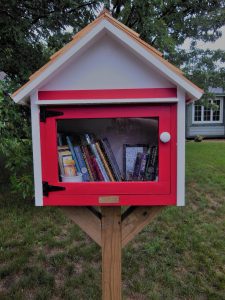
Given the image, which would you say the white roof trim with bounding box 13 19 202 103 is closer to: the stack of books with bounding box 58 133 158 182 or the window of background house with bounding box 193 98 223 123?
the stack of books with bounding box 58 133 158 182

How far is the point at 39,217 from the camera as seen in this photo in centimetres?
388

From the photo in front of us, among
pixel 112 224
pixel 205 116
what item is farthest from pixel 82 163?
pixel 205 116

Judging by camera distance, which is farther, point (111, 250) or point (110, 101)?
point (111, 250)

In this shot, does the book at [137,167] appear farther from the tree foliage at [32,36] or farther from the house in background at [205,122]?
the house in background at [205,122]

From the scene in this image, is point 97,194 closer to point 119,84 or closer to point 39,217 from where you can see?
point 119,84

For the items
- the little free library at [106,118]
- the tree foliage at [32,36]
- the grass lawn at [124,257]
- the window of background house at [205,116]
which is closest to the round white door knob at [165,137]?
the little free library at [106,118]

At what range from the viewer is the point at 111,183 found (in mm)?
1410

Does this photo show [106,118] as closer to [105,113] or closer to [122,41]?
[105,113]

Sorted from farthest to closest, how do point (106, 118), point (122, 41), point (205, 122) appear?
point (205, 122), point (106, 118), point (122, 41)

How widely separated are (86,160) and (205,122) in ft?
45.9

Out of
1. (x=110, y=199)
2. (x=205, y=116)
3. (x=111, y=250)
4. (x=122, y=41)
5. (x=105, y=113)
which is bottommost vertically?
(x=111, y=250)

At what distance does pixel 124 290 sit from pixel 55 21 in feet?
11.1

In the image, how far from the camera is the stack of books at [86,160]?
149cm

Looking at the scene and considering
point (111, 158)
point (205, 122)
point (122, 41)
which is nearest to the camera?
point (122, 41)
